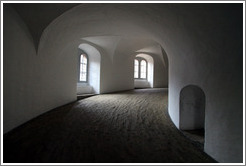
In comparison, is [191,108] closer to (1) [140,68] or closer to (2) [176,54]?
(2) [176,54]

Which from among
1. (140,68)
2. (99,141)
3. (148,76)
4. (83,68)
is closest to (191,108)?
(99,141)

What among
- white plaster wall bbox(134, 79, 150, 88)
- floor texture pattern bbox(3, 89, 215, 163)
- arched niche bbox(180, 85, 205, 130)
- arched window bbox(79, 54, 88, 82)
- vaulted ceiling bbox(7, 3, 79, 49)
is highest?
vaulted ceiling bbox(7, 3, 79, 49)

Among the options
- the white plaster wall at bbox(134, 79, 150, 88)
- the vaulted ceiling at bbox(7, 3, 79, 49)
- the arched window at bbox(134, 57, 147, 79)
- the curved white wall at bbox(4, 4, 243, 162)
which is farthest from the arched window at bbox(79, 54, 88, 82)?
the arched window at bbox(134, 57, 147, 79)

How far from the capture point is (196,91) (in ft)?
14.8

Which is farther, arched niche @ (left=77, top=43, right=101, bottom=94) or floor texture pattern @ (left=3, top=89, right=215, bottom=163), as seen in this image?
arched niche @ (left=77, top=43, right=101, bottom=94)

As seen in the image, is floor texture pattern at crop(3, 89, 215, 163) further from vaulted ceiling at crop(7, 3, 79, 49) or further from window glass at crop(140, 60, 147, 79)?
window glass at crop(140, 60, 147, 79)

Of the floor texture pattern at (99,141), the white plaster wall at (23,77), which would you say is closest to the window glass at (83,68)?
the white plaster wall at (23,77)

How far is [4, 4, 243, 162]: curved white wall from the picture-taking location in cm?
252

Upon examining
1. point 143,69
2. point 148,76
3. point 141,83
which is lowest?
point 141,83

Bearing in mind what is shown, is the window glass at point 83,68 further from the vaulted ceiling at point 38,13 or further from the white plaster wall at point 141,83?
the white plaster wall at point 141,83

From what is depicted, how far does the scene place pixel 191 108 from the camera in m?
4.51

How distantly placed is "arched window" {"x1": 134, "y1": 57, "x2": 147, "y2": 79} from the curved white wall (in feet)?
32.1

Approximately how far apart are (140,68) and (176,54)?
37.7 feet

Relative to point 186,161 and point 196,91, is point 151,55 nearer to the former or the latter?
point 196,91
